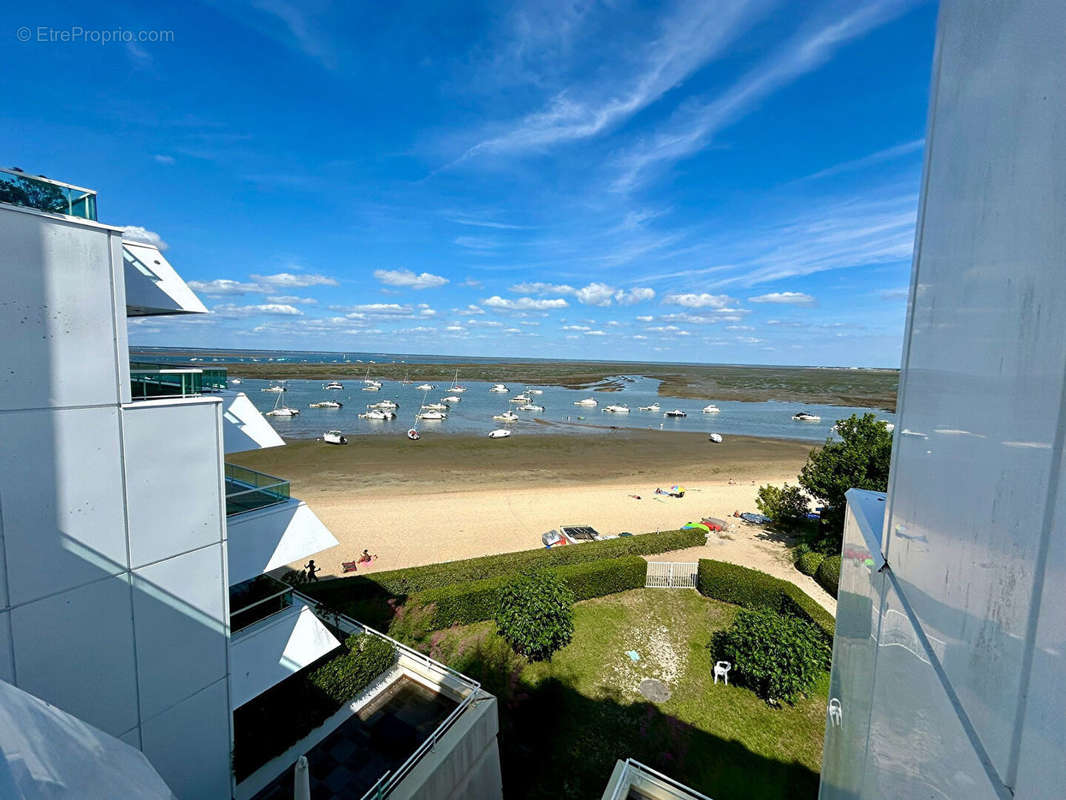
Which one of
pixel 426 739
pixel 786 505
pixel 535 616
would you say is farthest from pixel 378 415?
pixel 426 739

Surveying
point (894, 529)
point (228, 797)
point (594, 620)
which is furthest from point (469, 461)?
point (894, 529)

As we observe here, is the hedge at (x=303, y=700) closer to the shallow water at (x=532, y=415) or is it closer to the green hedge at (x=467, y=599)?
the green hedge at (x=467, y=599)

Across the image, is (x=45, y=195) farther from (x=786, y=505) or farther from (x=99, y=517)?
(x=786, y=505)

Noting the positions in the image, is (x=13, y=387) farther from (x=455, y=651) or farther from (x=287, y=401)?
(x=287, y=401)

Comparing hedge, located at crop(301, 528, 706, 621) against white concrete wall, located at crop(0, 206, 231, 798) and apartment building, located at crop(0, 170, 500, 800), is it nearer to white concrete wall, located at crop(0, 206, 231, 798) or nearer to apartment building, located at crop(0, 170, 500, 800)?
apartment building, located at crop(0, 170, 500, 800)

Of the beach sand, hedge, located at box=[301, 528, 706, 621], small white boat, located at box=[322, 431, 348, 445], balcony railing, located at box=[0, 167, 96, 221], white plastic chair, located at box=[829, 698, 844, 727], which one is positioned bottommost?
the beach sand

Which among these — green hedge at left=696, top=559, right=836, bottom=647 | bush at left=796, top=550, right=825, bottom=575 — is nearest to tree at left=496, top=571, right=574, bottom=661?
green hedge at left=696, top=559, right=836, bottom=647
